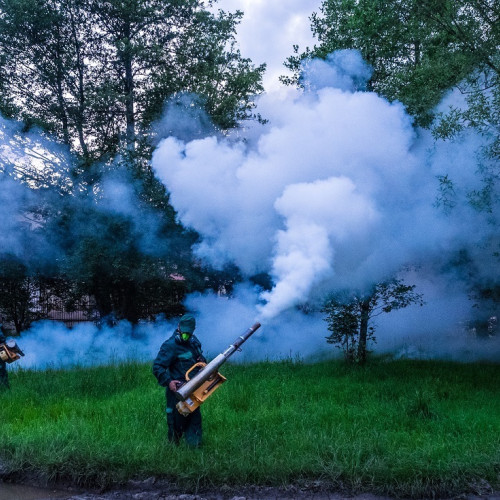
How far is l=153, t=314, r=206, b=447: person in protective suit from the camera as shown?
5953mm

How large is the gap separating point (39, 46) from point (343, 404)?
1556cm

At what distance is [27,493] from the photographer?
17.6ft

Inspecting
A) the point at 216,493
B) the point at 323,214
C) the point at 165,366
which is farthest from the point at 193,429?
the point at 323,214

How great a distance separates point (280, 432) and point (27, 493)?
2.78 m

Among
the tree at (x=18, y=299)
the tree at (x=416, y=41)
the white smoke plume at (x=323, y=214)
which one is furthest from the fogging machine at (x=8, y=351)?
the tree at (x=416, y=41)

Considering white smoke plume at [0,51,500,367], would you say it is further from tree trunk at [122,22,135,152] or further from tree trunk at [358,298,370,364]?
tree trunk at [122,22,135,152]

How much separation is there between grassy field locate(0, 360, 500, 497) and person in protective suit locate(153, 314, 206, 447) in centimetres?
23

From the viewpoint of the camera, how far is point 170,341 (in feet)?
20.1

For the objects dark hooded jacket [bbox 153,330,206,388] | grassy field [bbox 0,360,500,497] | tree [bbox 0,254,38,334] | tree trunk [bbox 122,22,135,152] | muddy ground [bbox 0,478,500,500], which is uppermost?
tree trunk [bbox 122,22,135,152]

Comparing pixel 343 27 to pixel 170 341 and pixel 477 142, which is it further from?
pixel 170 341

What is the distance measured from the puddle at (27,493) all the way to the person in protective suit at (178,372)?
50.4 inches

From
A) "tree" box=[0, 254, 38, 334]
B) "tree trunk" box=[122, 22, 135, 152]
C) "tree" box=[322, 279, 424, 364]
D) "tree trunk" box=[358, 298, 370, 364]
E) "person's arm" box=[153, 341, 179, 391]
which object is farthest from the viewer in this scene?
"tree" box=[0, 254, 38, 334]

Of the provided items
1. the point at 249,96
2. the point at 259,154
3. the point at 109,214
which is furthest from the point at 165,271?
the point at 249,96

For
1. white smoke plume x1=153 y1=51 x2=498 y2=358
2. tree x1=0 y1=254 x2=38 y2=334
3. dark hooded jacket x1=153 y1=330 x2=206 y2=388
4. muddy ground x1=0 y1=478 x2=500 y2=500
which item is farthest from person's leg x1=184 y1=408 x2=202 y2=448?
tree x1=0 y1=254 x2=38 y2=334
